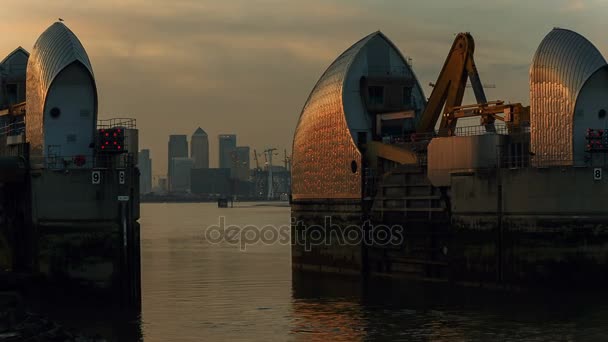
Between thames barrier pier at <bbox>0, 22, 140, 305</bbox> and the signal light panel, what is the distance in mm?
61

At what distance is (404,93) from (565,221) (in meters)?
30.7

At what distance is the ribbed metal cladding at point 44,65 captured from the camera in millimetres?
65750

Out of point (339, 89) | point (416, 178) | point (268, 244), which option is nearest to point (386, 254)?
point (416, 178)

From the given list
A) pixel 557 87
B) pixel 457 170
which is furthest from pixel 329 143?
pixel 557 87

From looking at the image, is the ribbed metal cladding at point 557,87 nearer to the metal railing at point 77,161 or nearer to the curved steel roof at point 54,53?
the metal railing at point 77,161

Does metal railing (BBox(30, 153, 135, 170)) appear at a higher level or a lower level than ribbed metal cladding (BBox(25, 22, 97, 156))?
lower

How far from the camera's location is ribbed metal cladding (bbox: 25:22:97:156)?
65.8 metres

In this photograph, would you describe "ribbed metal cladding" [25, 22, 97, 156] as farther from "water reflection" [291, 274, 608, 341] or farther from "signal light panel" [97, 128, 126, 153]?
"water reflection" [291, 274, 608, 341]

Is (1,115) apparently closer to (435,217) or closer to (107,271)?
(107,271)

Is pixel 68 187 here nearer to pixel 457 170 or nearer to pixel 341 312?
pixel 341 312

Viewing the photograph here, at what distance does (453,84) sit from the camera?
290 feet

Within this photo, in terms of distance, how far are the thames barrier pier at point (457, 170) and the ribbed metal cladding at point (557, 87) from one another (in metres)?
0.08

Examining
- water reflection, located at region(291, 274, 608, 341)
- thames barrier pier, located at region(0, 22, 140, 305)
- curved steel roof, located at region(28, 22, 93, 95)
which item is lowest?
water reflection, located at region(291, 274, 608, 341)

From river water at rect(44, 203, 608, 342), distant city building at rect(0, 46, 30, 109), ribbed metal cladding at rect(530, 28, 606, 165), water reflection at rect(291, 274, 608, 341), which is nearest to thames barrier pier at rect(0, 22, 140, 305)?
river water at rect(44, 203, 608, 342)
